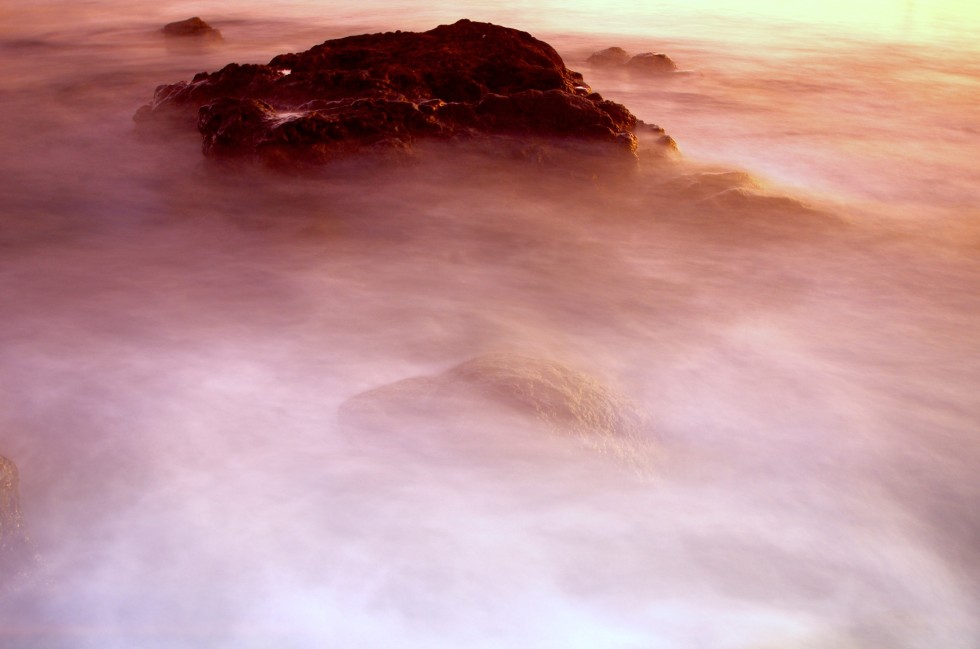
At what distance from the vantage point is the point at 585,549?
1983 mm

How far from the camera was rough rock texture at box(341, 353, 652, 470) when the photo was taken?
93.2 inches

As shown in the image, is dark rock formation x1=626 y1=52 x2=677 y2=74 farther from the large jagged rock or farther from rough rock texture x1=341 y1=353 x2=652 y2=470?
rough rock texture x1=341 y1=353 x2=652 y2=470

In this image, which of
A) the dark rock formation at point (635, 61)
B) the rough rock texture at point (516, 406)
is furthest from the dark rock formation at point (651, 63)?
the rough rock texture at point (516, 406)

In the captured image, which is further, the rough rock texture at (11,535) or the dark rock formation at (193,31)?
the dark rock formation at (193,31)

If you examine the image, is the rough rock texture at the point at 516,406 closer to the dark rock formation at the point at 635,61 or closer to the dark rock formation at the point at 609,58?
the dark rock formation at the point at 635,61

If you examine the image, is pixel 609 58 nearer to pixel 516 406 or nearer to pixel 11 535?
Result: pixel 516 406

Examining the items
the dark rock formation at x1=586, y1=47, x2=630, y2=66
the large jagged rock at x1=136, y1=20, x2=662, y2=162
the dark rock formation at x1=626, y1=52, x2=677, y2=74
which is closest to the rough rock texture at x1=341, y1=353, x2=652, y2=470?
the large jagged rock at x1=136, y1=20, x2=662, y2=162

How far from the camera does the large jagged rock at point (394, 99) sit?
4328mm

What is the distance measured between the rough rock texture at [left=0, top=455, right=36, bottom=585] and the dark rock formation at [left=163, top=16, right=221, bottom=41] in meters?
7.76

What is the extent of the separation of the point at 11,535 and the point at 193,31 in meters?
8.08

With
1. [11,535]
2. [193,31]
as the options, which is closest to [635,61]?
[193,31]

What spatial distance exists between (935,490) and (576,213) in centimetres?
219

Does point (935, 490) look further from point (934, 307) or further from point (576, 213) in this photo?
point (576, 213)

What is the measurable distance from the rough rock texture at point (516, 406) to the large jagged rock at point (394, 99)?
2.14 m
